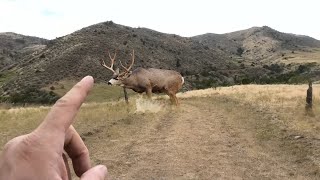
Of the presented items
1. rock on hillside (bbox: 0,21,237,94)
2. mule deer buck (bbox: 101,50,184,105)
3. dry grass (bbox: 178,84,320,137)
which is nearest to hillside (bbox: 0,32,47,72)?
rock on hillside (bbox: 0,21,237,94)

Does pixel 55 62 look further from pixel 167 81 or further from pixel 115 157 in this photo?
pixel 115 157

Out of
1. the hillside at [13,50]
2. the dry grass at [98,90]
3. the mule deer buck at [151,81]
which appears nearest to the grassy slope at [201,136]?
the mule deer buck at [151,81]

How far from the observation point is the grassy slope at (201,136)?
12781mm

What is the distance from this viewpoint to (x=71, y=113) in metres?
1.25

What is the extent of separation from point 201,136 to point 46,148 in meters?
16.0

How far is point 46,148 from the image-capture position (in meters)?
1.19

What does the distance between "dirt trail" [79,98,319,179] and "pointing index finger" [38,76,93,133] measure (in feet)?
35.9

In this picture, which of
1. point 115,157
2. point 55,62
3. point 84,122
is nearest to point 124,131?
point 84,122

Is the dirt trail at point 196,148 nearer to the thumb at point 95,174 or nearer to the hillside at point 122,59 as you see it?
the thumb at point 95,174

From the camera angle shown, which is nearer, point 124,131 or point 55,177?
point 55,177

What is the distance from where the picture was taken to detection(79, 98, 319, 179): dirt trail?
12453 mm

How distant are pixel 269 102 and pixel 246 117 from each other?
161 inches

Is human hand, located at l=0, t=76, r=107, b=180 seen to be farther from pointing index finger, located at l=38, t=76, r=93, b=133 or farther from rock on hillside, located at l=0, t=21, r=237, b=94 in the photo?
rock on hillside, located at l=0, t=21, r=237, b=94

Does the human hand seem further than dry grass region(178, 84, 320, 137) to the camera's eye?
No
